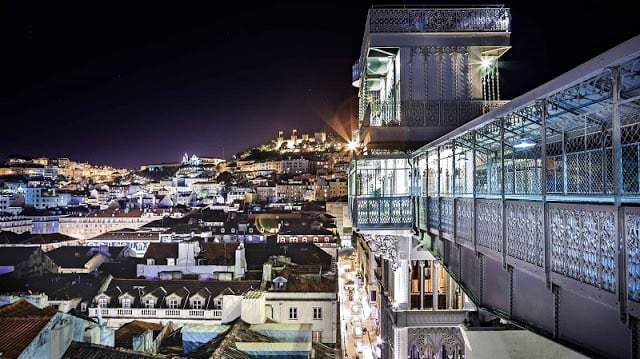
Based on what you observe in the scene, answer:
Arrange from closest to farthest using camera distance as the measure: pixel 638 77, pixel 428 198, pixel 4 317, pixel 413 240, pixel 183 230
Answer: pixel 638 77
pixel 428 198
pixel 413 240
pixel 4 317
pixel 183 230

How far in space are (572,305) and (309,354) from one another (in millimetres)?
13582

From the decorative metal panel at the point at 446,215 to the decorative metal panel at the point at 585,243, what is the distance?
175 inches

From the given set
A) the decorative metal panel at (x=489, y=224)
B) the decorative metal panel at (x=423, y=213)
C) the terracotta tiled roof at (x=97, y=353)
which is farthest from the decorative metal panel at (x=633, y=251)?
the terracotta tiled roof at (x=97, y=353)

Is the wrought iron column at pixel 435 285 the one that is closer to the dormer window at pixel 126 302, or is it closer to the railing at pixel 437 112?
the railing at pixel 437 112

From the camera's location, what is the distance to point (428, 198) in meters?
11.6

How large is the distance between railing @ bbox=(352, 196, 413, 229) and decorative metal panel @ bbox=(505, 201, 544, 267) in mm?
6868

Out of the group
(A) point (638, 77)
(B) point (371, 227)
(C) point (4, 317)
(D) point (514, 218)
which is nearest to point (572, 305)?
(D) point (514, 218)

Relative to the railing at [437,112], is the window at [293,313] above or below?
below

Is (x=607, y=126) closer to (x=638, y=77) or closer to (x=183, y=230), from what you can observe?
(x=638, y=77)

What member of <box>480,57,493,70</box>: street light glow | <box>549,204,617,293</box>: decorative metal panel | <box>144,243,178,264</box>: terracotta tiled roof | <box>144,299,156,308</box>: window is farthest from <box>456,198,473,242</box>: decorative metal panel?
<box>144,243,178,264</box>: terracotta tiled roof

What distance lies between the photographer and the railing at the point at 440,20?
52.8 ft

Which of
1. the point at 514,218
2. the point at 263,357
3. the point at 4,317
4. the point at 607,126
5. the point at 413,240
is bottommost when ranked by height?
the point at 263,357

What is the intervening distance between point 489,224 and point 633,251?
3.29 m

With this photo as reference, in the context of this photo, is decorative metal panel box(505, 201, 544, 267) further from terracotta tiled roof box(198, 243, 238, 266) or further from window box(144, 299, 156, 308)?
terracotta tiled roof box(198, 243, 238, 266)
